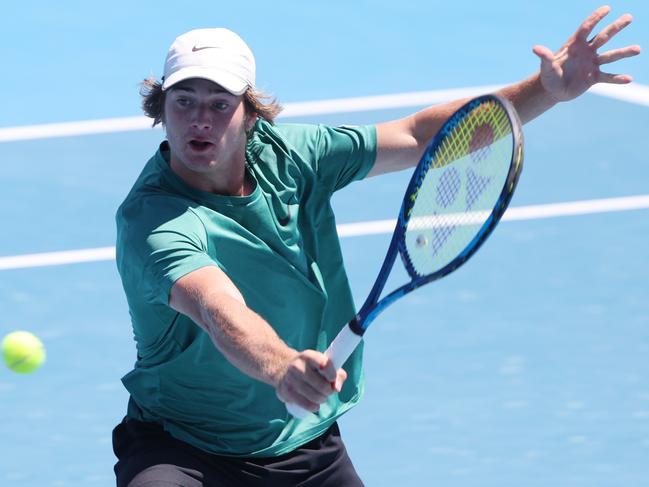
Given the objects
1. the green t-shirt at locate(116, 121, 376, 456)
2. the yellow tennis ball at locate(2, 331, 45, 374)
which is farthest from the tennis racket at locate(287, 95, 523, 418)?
the yellow tennis ball at locate(2, 331, 45, 374)

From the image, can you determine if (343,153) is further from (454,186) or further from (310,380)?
(310,380)

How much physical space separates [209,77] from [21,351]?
2.90 metres

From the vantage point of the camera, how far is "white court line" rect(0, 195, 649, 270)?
852 cm

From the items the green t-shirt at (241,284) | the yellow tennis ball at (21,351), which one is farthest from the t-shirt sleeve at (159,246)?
the yellow tennis ball at (21,351)

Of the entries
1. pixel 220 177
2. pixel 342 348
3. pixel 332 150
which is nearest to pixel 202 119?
pixel 220 177

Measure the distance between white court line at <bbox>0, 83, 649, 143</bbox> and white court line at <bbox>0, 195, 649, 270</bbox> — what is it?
1.55 meters

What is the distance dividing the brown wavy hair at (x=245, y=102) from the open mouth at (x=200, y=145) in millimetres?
262

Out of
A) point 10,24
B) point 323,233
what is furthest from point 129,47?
point 323,233

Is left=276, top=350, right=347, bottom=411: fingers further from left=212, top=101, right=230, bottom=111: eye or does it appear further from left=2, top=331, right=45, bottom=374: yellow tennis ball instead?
left=2, top=331, right=45, bottom=374: yellow tennis ball

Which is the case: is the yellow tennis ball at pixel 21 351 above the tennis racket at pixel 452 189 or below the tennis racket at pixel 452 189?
above

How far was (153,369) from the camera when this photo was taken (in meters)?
4.80

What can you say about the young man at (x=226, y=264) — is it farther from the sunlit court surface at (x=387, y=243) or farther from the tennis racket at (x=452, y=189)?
the sunlit court surface at (x=387, y=243)

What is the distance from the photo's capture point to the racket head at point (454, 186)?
444 centimetres

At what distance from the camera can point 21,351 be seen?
23.6ft
